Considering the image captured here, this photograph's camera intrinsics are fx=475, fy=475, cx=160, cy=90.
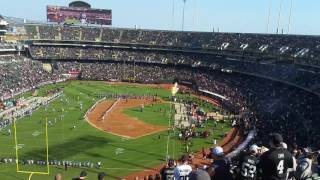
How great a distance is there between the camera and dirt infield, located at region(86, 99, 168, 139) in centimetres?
4847

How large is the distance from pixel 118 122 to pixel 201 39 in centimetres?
5536

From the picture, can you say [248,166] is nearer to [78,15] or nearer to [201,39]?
[201,39]

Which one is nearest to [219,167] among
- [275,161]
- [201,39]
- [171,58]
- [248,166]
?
A: [248,166]

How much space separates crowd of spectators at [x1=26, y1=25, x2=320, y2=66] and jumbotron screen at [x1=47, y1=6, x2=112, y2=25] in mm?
4816

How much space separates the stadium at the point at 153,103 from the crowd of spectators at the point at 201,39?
0.28 meters

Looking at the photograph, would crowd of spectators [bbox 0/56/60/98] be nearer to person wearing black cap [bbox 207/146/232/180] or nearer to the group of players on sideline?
the group of players on sideline

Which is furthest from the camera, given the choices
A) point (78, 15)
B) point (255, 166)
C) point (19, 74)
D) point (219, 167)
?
point (78, 15)

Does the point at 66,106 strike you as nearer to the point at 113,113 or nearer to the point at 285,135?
the point at 113,113

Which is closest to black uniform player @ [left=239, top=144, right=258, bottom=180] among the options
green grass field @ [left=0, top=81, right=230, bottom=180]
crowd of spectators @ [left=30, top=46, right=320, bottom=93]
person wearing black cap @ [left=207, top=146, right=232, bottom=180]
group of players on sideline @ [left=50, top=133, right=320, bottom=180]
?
group of players on sideline @ [left=50, top=133, right=320, bottom=180]

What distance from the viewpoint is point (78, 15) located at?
403ft

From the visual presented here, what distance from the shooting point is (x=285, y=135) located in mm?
37062

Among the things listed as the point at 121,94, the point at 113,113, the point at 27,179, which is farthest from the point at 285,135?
the point at 121,94

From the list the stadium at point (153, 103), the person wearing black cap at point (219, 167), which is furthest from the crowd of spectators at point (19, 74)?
the person wearing black cap at point (219, 167)

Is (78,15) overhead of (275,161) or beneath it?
overhead
